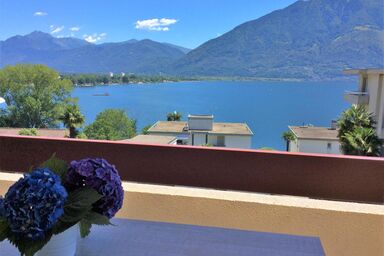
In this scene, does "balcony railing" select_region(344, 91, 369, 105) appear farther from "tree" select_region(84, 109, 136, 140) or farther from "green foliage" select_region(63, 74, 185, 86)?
"green foliage" select_region(63, 74, 185, 86)

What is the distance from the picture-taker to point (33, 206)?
61cm

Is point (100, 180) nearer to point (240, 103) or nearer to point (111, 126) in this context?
point (111, 126)

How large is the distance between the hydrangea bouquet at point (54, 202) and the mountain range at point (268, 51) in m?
29.0

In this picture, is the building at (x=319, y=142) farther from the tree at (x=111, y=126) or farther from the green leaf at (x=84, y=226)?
the green leaf at (x=84, y=226)

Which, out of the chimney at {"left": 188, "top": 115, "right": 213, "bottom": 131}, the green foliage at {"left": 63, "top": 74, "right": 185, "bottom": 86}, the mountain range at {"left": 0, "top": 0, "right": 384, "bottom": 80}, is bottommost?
the chimney at {"left": 188, "top": 115, "right": 213, "bottom": 131}

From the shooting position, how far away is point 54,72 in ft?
93.8

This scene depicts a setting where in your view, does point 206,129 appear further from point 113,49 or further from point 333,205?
point 113,49

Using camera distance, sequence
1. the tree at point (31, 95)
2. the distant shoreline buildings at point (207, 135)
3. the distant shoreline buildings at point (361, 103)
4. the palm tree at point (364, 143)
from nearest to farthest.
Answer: the palm tree at point (364, 143) → the distant shoreline buildings at point (361, 103) → the distant shoreline buildings at point (207, 135) → the tree at point (31, 95)

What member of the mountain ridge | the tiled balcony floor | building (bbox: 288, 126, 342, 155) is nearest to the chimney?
building (bbox: 288, 126, 342, 155)

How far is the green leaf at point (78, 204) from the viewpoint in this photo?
0.68m

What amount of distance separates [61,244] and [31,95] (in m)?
30.5

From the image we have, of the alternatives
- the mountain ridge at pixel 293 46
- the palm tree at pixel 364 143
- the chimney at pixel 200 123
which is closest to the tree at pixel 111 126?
the chimney at pixel 200 123

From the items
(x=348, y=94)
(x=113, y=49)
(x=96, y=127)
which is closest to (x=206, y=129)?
(x=348, y=94)

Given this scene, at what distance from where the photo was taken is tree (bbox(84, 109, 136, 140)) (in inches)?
1081
